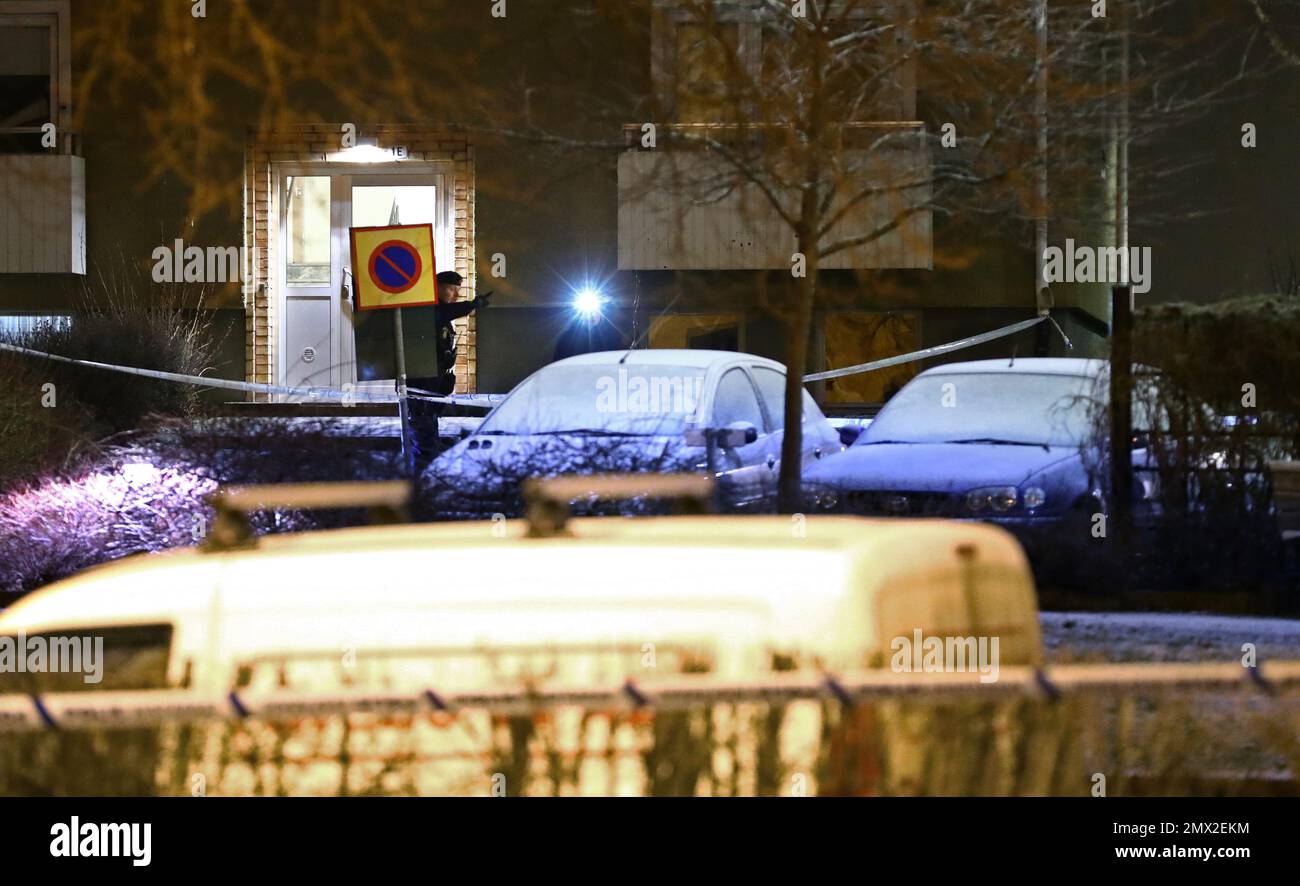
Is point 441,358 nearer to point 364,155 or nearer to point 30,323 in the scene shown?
point 364,155

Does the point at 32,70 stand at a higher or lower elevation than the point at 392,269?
higher

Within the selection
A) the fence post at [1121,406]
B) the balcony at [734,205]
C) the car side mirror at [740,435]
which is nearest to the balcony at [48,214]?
the balcony at [734,205]

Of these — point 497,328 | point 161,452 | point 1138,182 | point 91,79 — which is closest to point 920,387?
point 1138,182

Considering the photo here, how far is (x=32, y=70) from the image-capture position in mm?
10578

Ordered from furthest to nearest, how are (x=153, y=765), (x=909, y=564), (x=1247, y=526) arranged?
(x=1247, y=526), (x=153, y=765), (x=909, y=564)

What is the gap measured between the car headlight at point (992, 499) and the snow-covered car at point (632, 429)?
3.05ft

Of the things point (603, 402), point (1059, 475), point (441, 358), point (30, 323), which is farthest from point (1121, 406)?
point (30, 323)

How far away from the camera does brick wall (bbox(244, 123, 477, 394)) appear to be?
928 centimetres

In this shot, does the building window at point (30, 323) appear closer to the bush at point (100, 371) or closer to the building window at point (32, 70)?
the bush at point (100, 371)

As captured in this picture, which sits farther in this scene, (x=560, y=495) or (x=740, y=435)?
(x=740, y=435)

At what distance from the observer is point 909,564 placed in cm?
312

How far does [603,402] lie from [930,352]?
7.72ft
